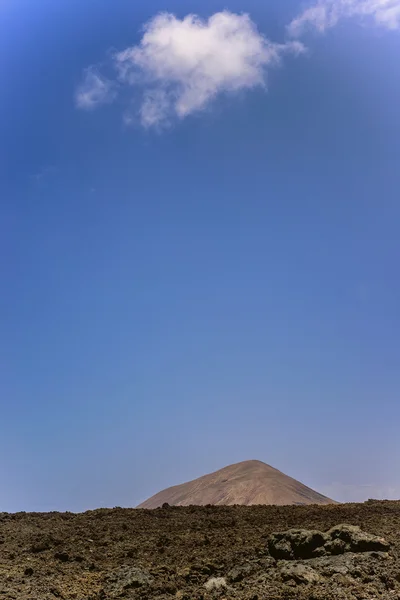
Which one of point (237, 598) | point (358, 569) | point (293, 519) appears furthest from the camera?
point (293, 519)

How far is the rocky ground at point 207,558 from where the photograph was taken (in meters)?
12.9

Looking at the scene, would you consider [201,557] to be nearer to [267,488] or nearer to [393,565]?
[393,565]

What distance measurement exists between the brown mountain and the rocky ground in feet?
183

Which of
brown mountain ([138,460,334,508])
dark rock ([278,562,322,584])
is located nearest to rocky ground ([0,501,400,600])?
dark rock ([278,562,322,584])

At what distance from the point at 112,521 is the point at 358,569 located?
11299 mm

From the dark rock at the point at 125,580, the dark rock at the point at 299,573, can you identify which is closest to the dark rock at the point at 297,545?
the dark rock at the point at 299,573

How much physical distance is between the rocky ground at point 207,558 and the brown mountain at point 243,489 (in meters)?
55.7

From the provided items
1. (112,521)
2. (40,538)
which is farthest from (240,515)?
(40,538)

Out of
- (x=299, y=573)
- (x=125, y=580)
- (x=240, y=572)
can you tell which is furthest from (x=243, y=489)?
(x=299, y=573)

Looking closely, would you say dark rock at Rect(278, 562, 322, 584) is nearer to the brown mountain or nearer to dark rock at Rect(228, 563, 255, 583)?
dark rock at Rect(228, 563, 255, 583)

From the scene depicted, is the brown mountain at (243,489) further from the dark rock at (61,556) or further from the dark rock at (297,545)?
the dark rock at (61,556)

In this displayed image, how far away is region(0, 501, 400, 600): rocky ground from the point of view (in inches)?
508

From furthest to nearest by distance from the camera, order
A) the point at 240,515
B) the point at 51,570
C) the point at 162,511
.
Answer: the point at 162,511, the point at 240,515, the point at 51,570

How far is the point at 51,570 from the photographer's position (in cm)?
1470
